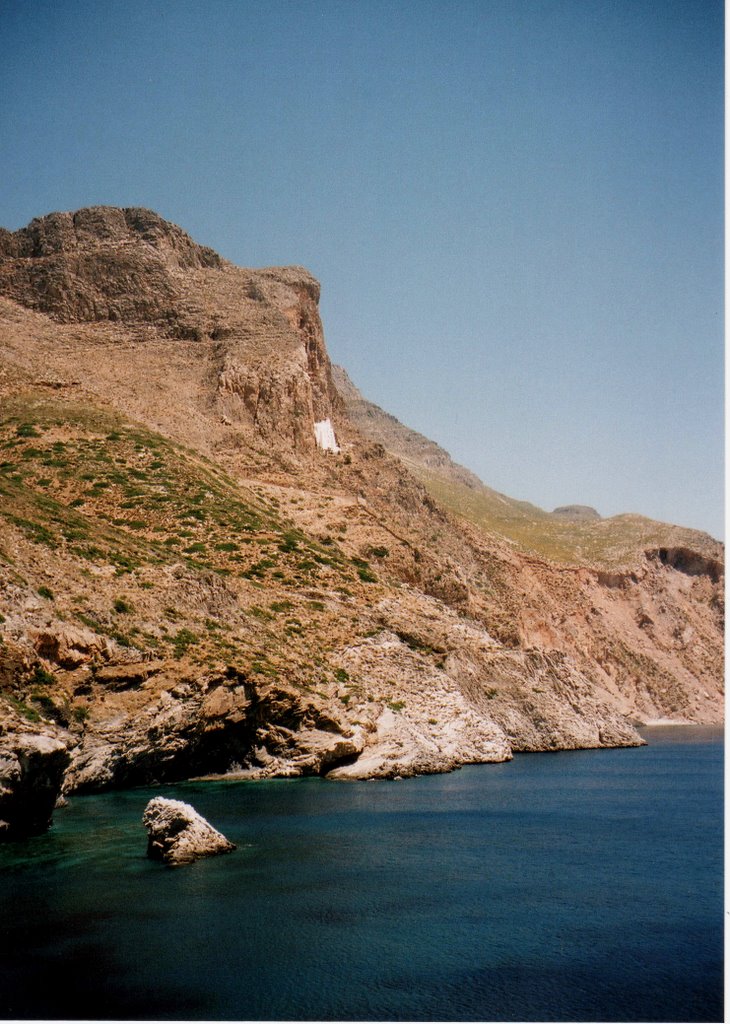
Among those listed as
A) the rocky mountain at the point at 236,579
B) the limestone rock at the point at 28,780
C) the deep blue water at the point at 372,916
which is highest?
the rocky mountain at the point at 236,579

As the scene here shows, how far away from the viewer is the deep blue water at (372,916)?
38.0 ft

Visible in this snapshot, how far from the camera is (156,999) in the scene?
11.5 m

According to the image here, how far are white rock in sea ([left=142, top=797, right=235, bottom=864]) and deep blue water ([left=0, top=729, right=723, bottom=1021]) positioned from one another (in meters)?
0.33

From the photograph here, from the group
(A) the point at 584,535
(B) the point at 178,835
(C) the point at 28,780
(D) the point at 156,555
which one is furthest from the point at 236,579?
(A) the point at 584,535

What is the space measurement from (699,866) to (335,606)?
2468 cm

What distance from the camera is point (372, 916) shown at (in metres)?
14.9

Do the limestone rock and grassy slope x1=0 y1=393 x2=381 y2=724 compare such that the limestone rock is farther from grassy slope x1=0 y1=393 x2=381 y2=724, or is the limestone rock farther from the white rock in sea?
the white rock in sea

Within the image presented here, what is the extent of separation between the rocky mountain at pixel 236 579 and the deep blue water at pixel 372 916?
4565mm

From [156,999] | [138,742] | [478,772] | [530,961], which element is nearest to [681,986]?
[530,961]

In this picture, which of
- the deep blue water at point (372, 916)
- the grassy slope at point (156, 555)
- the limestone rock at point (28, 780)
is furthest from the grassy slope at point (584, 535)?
the limestone rock at point (28, 780)

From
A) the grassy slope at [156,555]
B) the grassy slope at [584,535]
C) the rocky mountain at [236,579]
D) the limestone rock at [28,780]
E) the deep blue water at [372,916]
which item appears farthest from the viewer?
the grassy slope at [584,535]

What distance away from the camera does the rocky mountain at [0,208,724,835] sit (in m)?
29.0

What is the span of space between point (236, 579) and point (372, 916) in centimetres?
2716

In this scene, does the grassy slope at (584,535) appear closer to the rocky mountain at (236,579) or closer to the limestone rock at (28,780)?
the rocky mountain at (236,579)
